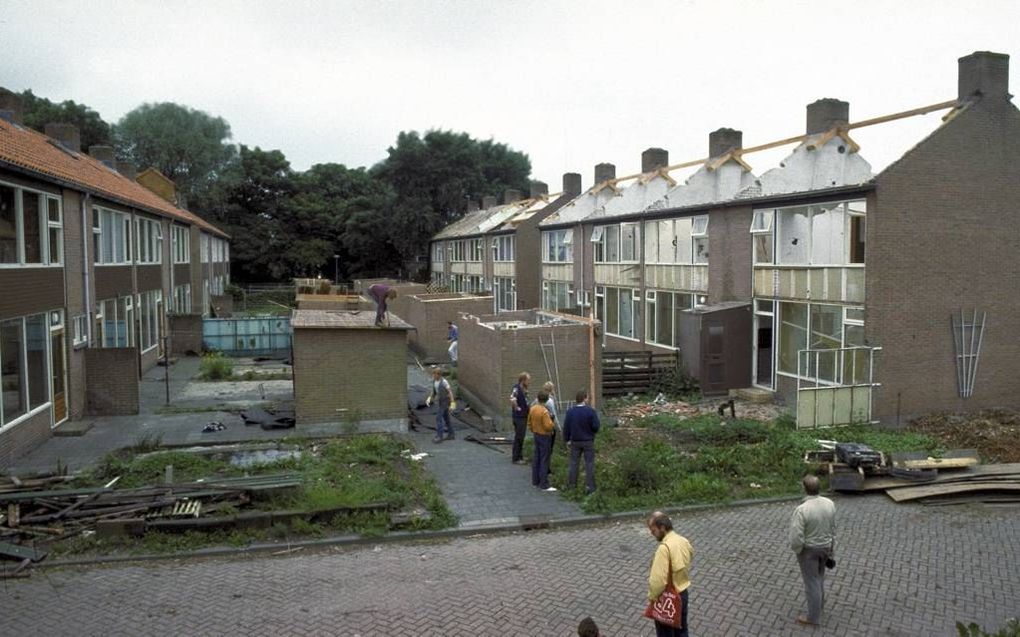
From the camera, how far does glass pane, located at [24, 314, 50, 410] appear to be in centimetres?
1520

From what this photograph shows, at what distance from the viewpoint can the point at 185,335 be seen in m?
31.1

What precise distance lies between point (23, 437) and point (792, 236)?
18.3 meters

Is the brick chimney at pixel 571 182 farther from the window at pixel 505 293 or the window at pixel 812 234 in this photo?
the window at pixel 812 234

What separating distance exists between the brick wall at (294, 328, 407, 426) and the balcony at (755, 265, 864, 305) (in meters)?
10.2

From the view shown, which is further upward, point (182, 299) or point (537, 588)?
point (182, 299)

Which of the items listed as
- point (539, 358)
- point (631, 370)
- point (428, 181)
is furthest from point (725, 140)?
point (428, 181)

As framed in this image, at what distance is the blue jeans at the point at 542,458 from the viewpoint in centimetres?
1234

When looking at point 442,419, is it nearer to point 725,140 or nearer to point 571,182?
point 725,140

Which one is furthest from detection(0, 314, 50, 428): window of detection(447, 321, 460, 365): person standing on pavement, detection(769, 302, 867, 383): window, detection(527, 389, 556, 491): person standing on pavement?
detection(769, 302, 867, 383): window

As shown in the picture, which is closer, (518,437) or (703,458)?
(703,458)

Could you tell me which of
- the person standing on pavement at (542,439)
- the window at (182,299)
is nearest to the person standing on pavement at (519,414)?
the person standing on pavement at (542,439)

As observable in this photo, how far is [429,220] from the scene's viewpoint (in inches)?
2352

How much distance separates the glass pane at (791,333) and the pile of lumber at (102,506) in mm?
13686

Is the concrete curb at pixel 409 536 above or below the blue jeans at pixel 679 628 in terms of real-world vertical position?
below
